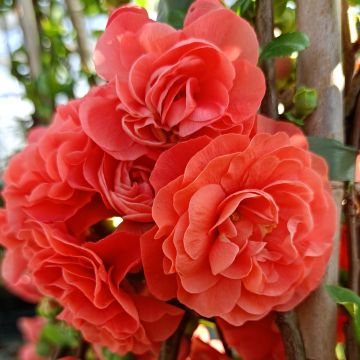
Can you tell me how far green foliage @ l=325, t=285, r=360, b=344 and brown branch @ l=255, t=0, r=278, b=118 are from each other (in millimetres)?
118

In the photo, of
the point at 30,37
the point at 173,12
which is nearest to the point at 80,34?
the point at 30,37

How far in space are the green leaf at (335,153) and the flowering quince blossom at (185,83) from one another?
0.18 feet

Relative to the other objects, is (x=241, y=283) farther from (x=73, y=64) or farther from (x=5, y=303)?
(x=5, y=303)

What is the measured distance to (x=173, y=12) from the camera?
400 mm

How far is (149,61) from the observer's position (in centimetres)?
31

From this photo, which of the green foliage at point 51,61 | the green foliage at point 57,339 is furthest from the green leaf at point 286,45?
the green foliage at point 51,61

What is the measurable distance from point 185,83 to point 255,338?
181 mm

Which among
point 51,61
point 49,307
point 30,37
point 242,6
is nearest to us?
point 242,6

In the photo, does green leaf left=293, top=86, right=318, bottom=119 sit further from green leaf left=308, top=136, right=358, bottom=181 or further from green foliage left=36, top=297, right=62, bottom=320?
green foliage left=36, top=297, right=62, bottom=320

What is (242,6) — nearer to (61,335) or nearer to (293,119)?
(293,119)

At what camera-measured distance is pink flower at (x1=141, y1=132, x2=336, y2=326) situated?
11.4 inches

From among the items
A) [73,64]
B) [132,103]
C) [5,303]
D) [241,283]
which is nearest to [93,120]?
[132,103]

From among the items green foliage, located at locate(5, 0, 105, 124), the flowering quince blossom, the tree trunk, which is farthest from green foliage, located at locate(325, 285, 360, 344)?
green foliage, located at locate(5, 0, 105, 124)

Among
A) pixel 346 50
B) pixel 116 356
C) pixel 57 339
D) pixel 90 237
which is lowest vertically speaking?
pixel 57 339
